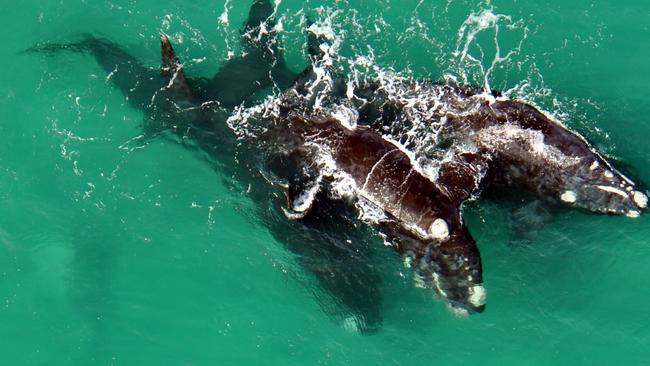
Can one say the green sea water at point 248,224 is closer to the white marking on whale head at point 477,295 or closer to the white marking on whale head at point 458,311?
the white marking on whale head at point 458,311

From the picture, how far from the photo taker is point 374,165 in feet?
41.4

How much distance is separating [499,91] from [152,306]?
8.89 m

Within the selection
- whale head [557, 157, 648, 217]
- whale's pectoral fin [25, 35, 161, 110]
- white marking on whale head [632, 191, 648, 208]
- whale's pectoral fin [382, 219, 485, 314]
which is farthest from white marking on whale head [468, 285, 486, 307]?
whale's pectoral fin [25, 35, 161, 110]

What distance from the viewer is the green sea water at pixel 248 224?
13078 millimetres

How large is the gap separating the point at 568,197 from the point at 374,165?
408 centimetres

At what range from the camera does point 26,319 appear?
13.8 meters

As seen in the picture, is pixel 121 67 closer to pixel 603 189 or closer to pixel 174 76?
pixel 174 76

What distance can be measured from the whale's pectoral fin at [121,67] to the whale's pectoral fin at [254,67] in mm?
1295

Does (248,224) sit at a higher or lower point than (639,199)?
lower

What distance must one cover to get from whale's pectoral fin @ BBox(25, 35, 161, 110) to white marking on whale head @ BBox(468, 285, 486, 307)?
8.18 m

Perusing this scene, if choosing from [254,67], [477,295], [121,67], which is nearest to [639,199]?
[477,295]

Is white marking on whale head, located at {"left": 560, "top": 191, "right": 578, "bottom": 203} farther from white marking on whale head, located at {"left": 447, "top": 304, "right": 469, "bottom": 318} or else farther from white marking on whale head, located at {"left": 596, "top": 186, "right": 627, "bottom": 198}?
white marking on whale head, located at {"left": 447, "top": 304, "right": 469, "bottom": 318}

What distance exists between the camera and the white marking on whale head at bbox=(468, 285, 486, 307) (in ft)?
41.0

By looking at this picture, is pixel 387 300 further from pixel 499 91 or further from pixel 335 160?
pixel 499 91
